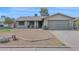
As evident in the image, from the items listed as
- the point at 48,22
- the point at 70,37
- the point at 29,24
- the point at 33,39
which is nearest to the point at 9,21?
the point at 29,24

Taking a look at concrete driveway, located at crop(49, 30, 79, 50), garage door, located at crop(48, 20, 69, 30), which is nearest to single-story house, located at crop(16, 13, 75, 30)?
garage door, located at crop(48, 20, 69, 30)

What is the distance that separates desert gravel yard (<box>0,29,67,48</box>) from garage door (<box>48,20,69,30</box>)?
0.20 metres

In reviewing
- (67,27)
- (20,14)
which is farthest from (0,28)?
(67,27)

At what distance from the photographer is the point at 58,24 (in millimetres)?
7898

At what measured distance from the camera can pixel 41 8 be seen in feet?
25.2

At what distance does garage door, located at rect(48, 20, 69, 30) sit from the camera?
25.8 feet

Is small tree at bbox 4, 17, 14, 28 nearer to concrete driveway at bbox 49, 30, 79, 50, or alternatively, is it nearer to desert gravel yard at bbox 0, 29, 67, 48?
desert gravel yard at bbox 0, 29, 67, 48

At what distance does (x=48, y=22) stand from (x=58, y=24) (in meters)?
0.24

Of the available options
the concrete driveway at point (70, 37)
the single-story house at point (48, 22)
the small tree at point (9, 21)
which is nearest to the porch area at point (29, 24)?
the single-story house at point (48, 22)
